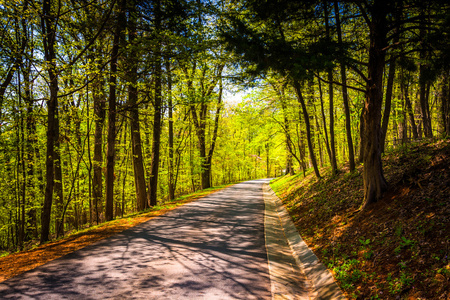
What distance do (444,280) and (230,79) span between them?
663 centimetres

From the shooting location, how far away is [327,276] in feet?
13.6

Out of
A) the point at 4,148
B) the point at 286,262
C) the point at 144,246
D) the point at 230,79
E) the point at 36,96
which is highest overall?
the point at 36,96

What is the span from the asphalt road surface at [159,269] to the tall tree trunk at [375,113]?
10.4ft

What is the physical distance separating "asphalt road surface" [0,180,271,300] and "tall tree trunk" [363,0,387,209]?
318 centimetres

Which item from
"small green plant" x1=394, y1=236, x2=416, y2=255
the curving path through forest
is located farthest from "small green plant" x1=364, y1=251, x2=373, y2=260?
the curving path through forest

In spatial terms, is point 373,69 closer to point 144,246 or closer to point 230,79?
point 230,79

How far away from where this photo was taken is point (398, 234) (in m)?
4.00

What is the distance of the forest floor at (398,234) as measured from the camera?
3.06 m

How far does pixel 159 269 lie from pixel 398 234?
171 inches

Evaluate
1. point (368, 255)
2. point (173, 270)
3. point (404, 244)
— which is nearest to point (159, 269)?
point (173, 270)

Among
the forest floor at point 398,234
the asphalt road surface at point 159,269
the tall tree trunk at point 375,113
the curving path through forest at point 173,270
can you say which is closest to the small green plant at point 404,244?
the forest floor at point 398,234

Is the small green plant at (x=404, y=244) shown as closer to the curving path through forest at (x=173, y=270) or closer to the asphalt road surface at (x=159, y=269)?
the curving path through forest at (x=173, y=270)

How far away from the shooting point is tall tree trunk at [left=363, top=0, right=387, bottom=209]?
572 cm

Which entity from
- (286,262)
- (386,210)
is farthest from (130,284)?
(386,210)
